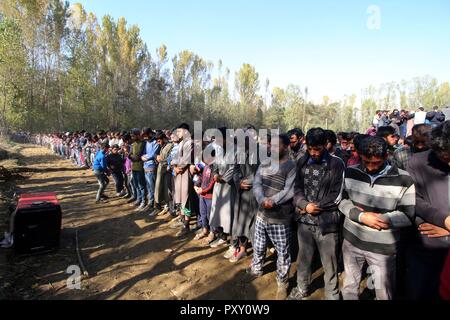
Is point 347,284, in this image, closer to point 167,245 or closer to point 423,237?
point 423,237

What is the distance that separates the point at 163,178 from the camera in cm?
635

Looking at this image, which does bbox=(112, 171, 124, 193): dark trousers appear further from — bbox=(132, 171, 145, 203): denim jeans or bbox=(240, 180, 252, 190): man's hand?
bbox=(240, 180, 252, 190): man's hand

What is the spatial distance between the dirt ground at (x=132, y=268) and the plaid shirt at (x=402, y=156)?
1.77m

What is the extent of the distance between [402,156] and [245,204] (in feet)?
7.10

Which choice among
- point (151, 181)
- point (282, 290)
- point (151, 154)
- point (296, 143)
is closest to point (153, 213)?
point (151, 181)

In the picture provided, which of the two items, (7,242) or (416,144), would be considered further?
(7,242)

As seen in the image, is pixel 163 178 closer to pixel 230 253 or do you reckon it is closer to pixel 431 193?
pixel 230 253

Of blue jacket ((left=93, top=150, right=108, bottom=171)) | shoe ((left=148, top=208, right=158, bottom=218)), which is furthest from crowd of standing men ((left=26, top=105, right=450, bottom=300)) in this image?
blue jacket ((left=93, top=150, right=108, bottom=171))

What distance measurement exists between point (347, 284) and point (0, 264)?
15.4 ft

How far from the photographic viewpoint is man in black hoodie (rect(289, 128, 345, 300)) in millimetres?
2805

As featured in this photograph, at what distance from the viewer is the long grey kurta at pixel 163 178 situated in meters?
6.21

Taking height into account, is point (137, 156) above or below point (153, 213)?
above

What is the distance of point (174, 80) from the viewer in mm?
46562
